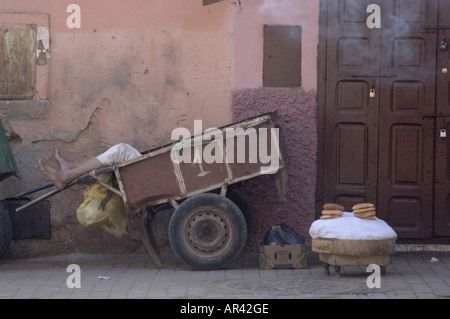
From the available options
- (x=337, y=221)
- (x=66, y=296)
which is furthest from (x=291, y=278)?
(x=66, y=296)

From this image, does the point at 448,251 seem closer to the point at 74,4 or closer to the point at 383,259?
the point at 383,259

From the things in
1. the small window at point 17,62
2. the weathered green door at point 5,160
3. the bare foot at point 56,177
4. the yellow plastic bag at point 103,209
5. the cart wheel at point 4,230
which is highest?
the small window at point 17,62

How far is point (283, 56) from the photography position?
A: 30.8 feet

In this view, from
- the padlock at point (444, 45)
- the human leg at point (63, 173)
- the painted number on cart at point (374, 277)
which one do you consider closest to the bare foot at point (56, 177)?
the human leg at point (63, 173)

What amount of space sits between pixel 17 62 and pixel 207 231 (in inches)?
125

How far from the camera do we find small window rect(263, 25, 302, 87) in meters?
9.38

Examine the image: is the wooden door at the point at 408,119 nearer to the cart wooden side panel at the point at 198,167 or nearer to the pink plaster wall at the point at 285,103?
the pink plaster wall at the point at 285,103

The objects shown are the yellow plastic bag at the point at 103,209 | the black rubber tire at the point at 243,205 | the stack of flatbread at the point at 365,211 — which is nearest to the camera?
the stack of flatbread at the point at 365,211

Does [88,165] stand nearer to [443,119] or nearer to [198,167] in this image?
[198,167]

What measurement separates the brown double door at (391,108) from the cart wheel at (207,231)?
1819 mm

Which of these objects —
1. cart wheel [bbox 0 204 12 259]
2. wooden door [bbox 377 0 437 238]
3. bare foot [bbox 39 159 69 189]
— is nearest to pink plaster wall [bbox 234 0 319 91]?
wooden door [bbox 377 0 437 238]

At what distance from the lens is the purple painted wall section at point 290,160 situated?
369 inches

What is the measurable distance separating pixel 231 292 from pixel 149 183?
1718 mm

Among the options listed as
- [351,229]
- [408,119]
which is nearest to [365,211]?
[351,229]
